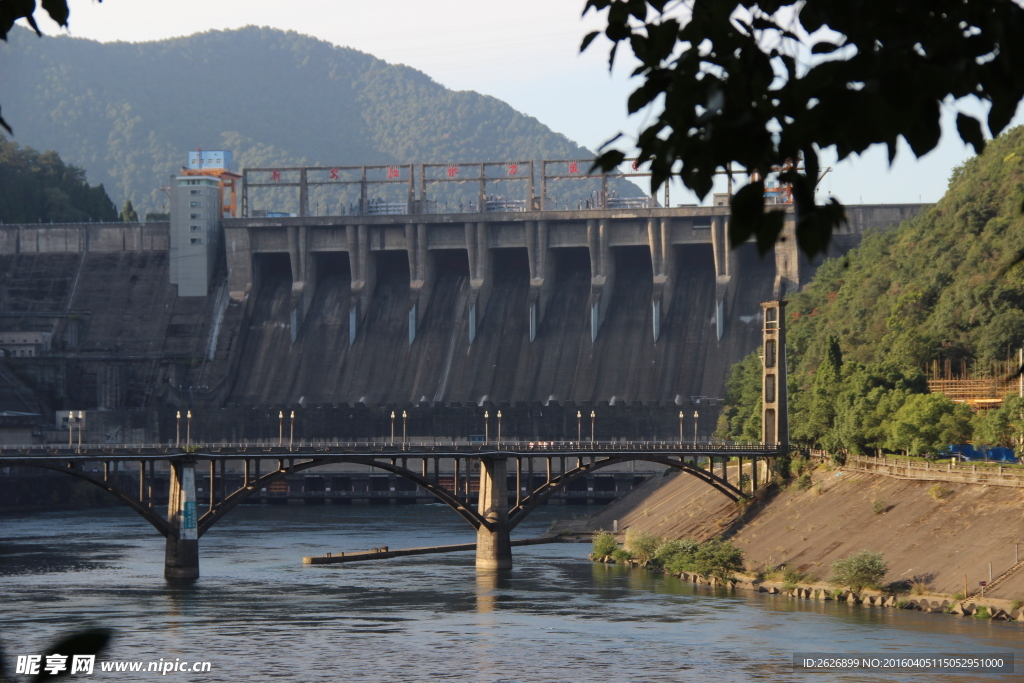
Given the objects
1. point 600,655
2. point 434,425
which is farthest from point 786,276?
point 600,655

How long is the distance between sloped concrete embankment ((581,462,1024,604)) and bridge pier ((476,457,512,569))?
565 inches

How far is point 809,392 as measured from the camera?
131 m

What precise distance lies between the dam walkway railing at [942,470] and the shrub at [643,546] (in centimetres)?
1562

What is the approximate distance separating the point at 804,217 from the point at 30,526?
144 meters

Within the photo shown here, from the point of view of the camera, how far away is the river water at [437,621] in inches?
2625

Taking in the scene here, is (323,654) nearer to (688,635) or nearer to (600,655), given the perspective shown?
(600,655)

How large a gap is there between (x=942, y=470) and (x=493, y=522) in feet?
107

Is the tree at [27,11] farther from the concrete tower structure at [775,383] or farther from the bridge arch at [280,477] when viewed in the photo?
the concrete tower structure at [775,383]

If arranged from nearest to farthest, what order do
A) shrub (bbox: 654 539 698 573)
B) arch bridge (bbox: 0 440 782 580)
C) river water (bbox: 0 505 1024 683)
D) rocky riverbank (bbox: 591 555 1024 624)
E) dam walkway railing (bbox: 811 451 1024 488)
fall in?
river water (bbox: 0 505 1024 683) < rocky riverbank (bbox: 591 555 1024 624) < dam walkway railing (bbox: 811 451 1024 488) < shrub (bbox: 654 539 698 573) < arch bridge (bbox: 0 440 782 580)

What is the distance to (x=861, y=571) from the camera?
87500mm

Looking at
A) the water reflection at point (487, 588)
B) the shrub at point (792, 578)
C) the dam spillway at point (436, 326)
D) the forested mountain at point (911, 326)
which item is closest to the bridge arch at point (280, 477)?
the water reflection at point (487, 588)

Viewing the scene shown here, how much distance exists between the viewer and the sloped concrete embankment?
83.4 m

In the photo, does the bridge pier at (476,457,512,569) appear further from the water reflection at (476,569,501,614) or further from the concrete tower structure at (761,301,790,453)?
the concrete tower structure at (761,301,790,453)

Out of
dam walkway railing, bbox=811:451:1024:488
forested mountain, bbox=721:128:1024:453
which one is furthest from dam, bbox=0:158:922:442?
dam walkway railing, bbox=811:451:1024:488
